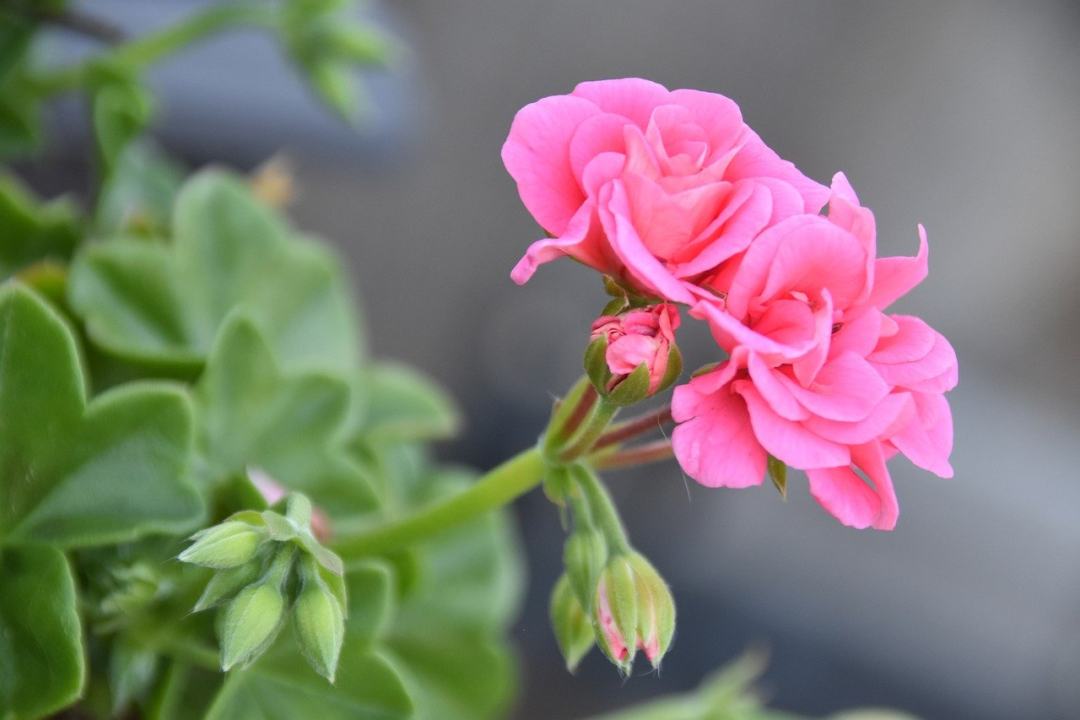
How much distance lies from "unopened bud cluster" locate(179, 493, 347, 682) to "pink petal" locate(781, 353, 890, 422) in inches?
5.5

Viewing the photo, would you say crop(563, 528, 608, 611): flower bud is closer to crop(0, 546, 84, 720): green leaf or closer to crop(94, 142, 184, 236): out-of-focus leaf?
crop(0, 546, 84, 720): green leaf

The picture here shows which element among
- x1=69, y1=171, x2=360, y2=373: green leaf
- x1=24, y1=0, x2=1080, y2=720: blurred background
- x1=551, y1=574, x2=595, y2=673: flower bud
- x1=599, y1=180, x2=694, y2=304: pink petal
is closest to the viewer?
x1=599, y1=180, x2=694, y2=304: pink petal

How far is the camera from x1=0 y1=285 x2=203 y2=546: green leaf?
0.36 m

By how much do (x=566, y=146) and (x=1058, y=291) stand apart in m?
1.69

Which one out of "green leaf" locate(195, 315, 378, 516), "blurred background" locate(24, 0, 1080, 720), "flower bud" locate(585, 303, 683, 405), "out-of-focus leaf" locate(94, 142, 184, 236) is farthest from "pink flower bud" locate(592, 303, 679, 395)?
"blurred background" locate(24, 0, 1080, 720)

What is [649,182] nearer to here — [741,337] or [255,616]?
[741,337]

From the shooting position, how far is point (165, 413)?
389 millimetres

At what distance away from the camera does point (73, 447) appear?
1.25ft

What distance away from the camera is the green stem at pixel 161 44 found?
1.84 feet

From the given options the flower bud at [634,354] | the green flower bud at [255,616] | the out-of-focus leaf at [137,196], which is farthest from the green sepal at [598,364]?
the out-of-focus leaf at [137,196]

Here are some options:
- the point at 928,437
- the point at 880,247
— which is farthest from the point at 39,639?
the point at 880,247

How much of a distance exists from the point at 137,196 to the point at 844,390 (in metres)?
0.45

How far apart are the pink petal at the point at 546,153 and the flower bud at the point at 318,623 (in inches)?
4.7

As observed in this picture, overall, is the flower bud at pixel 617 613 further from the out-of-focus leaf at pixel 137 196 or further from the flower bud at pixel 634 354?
the out-of-focus leaf at pixel 137 196
